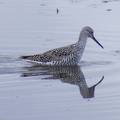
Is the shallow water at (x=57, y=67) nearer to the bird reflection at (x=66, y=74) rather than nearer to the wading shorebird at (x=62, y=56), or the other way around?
the bird reflection at (x=66, y=74)

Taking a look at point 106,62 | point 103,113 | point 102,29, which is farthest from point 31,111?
point 102,29

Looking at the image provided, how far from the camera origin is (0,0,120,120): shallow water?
10641 millimetres

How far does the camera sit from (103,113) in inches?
410

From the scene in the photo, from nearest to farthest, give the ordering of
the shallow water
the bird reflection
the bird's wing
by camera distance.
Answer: the shallow water < the bird reflection < the bird's wing

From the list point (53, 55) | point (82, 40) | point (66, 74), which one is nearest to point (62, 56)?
point (53, 55)

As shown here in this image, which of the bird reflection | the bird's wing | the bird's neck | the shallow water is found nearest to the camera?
the shallow water

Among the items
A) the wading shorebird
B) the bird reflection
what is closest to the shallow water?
the bird reflection

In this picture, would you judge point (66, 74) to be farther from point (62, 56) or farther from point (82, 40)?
point (82, 40)

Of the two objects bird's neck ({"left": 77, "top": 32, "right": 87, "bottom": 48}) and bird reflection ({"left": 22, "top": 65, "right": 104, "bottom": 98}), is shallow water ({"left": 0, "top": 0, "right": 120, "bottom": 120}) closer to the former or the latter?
bird reflection ({"left": 22, "top": 65, "right": 104, "bottom": 98})

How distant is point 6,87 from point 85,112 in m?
1.92

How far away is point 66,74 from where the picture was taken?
13391 millimetres

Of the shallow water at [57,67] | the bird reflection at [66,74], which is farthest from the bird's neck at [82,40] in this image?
the bird reflection at [66,74]

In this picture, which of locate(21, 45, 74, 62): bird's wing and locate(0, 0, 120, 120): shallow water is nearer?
locate(0, 0, 120, 120): shallow water

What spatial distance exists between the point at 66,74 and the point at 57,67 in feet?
2.56
